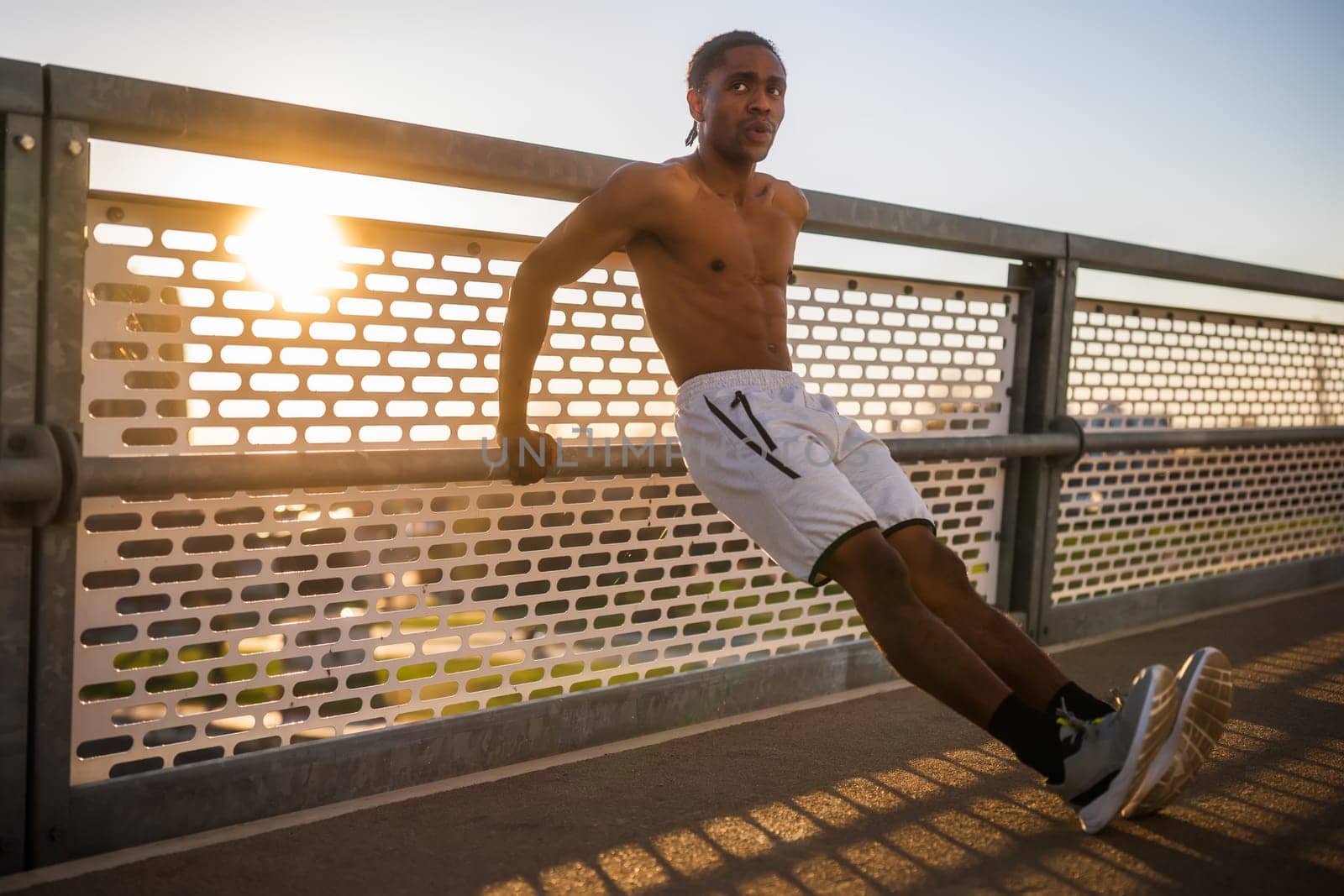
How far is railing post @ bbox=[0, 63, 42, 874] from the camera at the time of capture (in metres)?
1.94

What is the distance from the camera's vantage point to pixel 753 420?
2.40m

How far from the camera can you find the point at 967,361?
3824 millimetres

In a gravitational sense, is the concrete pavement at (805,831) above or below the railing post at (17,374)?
below

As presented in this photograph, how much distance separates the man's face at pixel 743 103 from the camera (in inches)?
101

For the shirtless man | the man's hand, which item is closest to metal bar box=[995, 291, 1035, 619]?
the shirtless man

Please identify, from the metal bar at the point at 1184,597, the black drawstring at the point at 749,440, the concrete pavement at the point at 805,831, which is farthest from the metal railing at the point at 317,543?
the metal bar at the point at 1184,597

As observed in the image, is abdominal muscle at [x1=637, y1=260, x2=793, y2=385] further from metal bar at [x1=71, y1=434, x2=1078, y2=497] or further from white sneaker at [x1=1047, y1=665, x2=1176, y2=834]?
white sneaker at [x1=1047, y1=665, x2=1176, y2=834]

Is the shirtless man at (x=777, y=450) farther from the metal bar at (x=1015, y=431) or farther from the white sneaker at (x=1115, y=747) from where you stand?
the metal bar at (x=1015, y=431)

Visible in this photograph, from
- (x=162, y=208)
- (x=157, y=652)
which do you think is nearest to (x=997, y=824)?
(x=157, y=652)

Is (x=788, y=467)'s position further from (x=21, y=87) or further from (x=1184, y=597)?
(x=1184, y=597)

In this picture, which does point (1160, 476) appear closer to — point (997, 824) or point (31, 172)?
point (997, 824)

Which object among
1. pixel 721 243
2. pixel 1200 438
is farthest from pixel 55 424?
pixel 1200 438

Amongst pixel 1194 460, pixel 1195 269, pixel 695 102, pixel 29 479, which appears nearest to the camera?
pixel 29 479

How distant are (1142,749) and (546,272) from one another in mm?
1543
